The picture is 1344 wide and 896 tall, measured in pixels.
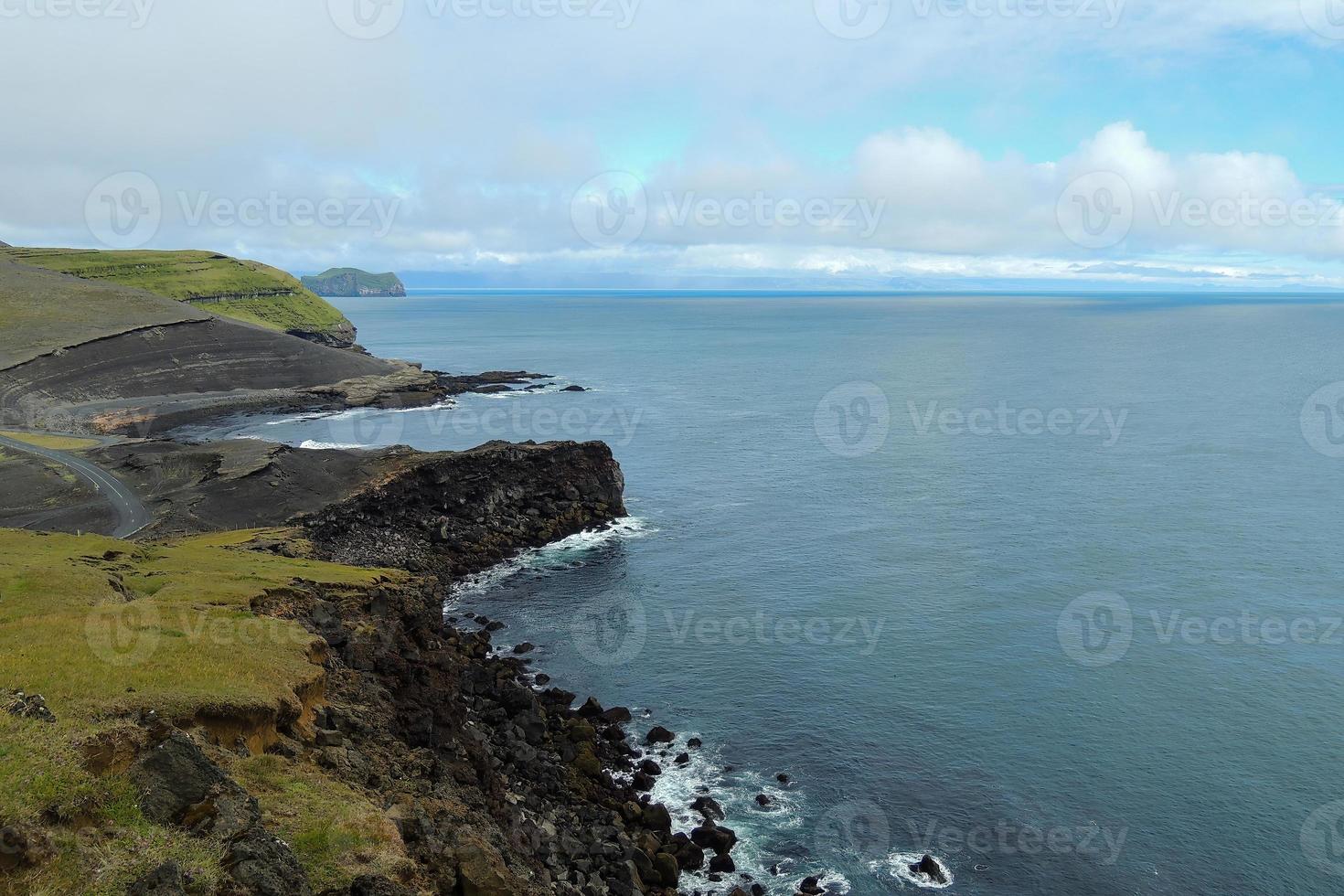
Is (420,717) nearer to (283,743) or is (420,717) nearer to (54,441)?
(283,743)

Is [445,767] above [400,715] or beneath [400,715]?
beneath

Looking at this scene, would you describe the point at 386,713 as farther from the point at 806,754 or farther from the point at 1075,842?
the point at 1075,842

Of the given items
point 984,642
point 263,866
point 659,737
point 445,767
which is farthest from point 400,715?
point 984,642

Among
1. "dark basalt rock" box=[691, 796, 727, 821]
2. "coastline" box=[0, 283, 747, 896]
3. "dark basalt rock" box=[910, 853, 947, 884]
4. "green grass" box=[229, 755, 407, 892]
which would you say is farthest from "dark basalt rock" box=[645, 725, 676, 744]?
"green grass" box=[229, 755, 407, 892]

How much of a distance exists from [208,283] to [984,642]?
183107 mm

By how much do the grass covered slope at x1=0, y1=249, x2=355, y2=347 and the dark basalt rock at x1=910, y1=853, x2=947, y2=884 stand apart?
170930 millimetres

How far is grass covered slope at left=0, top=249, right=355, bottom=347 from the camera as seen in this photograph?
175 meters

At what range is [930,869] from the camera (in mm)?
30562

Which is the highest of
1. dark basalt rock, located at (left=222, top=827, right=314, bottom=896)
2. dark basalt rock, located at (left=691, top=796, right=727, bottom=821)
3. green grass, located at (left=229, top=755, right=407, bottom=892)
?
dark basalt rock, located at (left=222, top=827, right=314, bottom=896)

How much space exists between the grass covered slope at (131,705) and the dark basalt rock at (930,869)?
18893 mm

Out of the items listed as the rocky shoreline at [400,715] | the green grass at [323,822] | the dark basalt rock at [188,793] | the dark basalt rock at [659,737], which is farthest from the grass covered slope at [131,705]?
the dark basalt rock at [659,737]

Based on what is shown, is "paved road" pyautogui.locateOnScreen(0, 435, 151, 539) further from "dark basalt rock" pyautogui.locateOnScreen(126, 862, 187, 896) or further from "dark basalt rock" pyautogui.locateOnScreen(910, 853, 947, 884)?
"dark basalt rock" pyautogui.locateOnScreen(910, 853, 947, 884)

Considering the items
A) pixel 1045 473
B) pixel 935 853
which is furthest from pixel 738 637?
pixel 1045 473

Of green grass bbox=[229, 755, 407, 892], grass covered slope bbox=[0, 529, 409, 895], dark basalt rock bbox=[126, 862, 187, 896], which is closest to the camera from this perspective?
dark basalt rock bbox=[126, 862, 187, 896]
